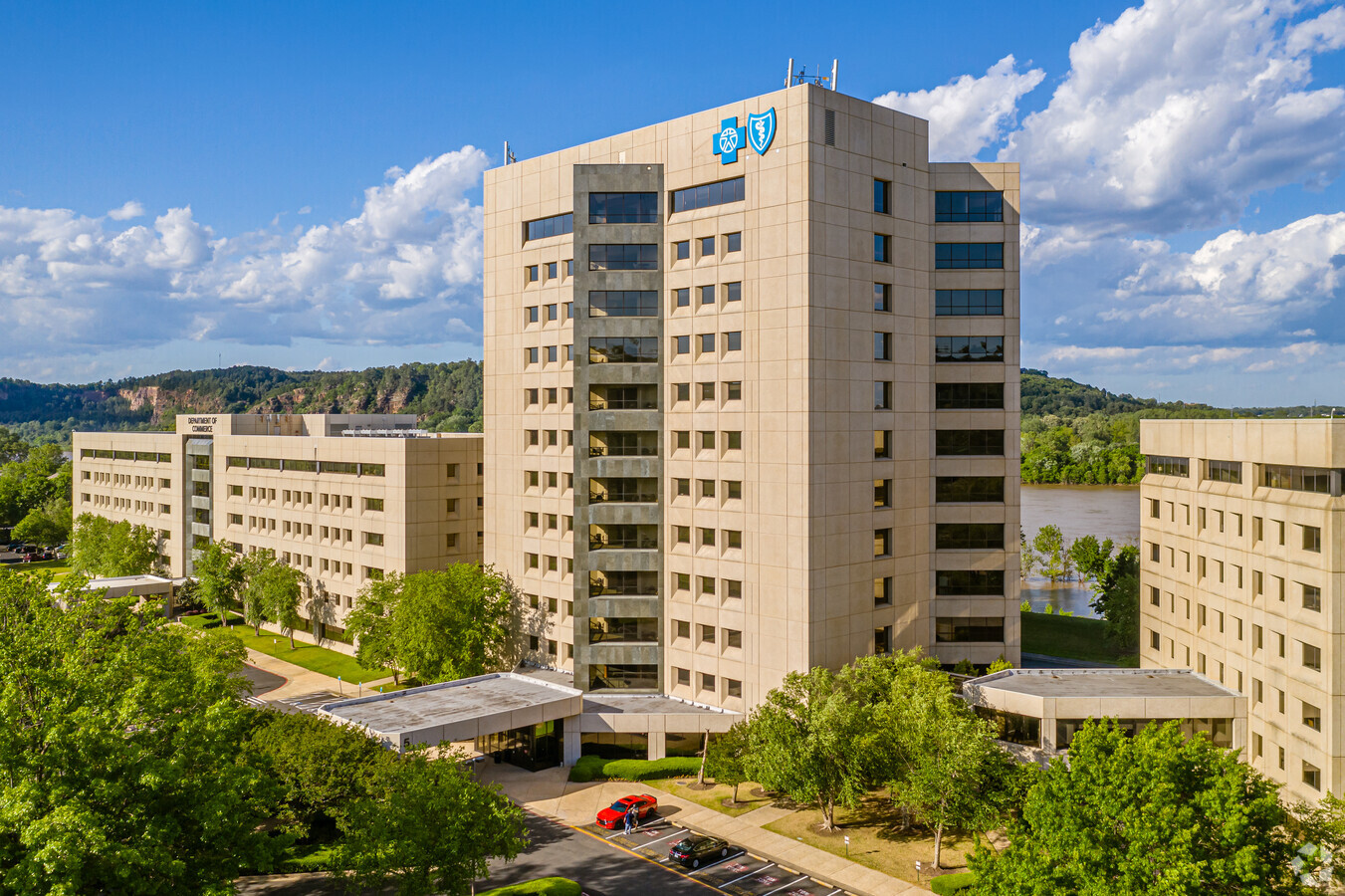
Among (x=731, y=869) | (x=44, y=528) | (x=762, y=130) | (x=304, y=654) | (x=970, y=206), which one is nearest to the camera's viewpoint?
(x=731, y=869)

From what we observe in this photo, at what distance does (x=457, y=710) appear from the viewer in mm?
56031

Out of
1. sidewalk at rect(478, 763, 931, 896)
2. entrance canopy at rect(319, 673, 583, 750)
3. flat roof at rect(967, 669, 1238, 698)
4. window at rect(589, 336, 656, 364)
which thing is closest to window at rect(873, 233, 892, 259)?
window at rect(589, 336, 656, 364)

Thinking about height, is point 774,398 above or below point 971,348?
below

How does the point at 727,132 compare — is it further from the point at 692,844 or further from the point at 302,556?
the point at 302,556

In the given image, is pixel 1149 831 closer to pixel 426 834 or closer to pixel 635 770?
pixel 426 834

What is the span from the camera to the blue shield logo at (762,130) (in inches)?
2306

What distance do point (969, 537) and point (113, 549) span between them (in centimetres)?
10876

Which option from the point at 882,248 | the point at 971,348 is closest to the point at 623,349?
the point at 882,248

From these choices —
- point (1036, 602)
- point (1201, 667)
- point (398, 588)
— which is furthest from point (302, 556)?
point (1036, 602)

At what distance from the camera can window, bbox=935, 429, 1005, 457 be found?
65.8m

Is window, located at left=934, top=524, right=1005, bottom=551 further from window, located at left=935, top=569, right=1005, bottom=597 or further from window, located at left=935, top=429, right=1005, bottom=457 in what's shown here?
window, located at left=935, top=429, right=1005, bottom=457

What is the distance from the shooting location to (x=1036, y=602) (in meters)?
123

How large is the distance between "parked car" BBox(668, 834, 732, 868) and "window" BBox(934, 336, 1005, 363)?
38.4 metres

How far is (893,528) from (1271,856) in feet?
107
